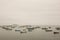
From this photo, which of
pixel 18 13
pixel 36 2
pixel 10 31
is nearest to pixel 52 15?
pixel 36 2

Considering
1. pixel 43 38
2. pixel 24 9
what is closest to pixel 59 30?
pixel 43 38

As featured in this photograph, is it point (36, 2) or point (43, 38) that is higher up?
point (36, 2)

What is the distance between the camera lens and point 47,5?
85 centimetres

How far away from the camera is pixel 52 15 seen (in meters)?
0.85

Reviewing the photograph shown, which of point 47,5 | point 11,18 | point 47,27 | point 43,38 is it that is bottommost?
point 43,38

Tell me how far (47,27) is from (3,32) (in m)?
0.49

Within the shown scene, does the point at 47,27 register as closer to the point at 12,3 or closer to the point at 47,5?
the point at 47,5

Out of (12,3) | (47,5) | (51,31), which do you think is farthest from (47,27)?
(12,3)

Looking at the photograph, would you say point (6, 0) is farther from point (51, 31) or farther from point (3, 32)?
point (51, 31)

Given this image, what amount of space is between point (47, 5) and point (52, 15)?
0.39ft

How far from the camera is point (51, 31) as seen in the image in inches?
34.8

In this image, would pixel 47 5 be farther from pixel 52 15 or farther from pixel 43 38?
pixel 43 38

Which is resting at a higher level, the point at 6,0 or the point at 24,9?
the point at 6,0

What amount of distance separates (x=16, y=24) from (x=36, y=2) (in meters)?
0.32
